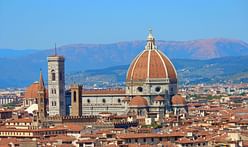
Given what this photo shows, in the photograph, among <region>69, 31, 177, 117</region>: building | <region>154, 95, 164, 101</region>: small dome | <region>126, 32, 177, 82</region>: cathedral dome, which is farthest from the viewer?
<region>126, 32, 177, 82</region>: cathedral dome

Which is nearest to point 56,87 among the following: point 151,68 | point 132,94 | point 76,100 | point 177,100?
point 76,100

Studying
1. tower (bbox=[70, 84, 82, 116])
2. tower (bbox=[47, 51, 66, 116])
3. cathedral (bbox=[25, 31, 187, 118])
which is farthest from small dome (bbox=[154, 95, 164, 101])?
tower (bbox=[47, 51, 66, 116])

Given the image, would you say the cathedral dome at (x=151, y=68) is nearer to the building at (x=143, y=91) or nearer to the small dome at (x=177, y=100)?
the building at (x=143, y=91)

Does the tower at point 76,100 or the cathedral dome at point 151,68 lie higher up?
the cathedral dome at point 151,68

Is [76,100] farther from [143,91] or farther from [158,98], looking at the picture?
[158,98]

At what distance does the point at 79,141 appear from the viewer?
7138cm

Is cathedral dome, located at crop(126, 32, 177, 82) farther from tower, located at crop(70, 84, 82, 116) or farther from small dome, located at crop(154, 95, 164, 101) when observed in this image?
tower, located at crop(70, 84, 82, 116)

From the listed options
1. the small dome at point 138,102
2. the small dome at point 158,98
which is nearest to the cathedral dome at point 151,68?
the small dome at point 158,98

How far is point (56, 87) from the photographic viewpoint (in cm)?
11350

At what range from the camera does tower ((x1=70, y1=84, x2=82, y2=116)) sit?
360 ft

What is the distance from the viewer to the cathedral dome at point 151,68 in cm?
11431

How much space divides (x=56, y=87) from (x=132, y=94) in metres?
7.68

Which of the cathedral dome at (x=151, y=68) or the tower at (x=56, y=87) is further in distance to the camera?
the cathedral dome at (x=151, y=68)

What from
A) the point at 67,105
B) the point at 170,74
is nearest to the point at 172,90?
the point at 170,74
